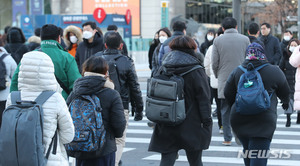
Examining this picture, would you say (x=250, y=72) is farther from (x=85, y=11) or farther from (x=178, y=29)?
(x=85, y=11)

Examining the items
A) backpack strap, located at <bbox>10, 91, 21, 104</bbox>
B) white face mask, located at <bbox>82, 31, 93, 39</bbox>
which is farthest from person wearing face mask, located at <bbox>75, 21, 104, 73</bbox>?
backpack strap, located at <bbox>10, 91, 21, 104</bbox>

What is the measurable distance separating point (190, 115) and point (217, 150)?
359cm

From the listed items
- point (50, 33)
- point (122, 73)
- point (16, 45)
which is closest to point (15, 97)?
point (50, 33)

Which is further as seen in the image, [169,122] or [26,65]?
[169,122]

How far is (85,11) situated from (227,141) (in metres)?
48.1

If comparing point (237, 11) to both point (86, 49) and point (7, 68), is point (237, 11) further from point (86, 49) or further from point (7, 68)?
point (7, 68)

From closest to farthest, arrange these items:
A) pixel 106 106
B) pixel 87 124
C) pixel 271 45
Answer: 1. pixel 87 124
2. pixel 106 106
3. pixel 271 45

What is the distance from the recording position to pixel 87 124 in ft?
16.6

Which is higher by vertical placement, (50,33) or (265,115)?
(50,33)

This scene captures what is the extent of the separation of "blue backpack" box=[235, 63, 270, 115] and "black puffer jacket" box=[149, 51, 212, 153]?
1.09 ft

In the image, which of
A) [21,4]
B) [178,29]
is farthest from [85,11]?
[178,29]

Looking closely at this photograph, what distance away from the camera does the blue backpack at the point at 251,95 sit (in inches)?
229

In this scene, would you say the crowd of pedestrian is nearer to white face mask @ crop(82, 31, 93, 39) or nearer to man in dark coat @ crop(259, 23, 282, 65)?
white face mask @ crop(82, 31, 93, 39)

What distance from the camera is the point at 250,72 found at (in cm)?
596
